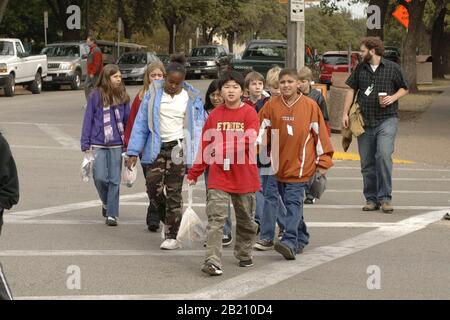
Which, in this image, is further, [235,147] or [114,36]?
[114,36]

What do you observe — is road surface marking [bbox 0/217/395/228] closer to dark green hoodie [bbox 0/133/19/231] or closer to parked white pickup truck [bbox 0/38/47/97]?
dark green hoodie [bbox 0/133/19/231]

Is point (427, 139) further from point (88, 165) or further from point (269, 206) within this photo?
point (269, 206)

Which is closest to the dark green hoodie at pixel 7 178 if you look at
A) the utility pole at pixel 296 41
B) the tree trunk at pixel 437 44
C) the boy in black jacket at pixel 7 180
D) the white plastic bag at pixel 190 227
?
the boy in black jacket at pixel 7 180

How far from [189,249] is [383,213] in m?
3.15

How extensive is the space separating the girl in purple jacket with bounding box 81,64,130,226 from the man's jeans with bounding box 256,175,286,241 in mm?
2053

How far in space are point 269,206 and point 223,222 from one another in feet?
3.33

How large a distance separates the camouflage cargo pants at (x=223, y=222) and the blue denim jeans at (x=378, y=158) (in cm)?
351

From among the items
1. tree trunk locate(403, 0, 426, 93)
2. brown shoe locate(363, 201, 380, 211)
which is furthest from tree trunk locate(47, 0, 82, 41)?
brown shoe locate(363, 201, 380, 211)

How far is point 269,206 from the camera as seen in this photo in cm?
949

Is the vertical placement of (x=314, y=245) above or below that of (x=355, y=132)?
below

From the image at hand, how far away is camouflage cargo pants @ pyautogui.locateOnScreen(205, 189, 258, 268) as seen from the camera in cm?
846

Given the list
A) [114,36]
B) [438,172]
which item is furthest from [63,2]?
[438,172]

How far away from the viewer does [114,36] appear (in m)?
67.8
